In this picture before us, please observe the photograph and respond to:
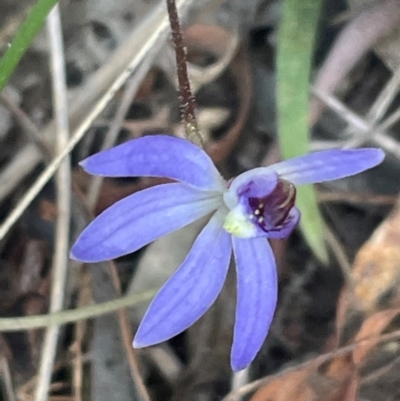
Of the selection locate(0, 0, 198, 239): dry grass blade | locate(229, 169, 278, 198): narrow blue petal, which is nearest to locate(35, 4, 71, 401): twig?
locate(0, 0, 198, 239): dry grass blade

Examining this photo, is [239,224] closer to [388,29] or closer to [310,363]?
[310,363]

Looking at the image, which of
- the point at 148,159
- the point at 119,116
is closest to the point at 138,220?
the point at 148,159

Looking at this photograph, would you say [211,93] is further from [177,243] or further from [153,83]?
[177,243]

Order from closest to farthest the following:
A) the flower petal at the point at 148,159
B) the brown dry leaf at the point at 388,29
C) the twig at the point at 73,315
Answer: the flower petal at the point at 148,159 < the twig at the point at 73,315 < the brown dry leaf at the point at 388,29

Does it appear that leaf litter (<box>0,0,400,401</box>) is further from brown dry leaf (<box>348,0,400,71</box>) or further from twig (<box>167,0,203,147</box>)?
twig (<box>167,0,203,147</box>)

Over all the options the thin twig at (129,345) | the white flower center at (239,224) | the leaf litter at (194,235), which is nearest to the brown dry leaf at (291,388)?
the leaf litter at (194,235)

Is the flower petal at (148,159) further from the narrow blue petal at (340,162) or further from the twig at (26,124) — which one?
the twig at (26,124)

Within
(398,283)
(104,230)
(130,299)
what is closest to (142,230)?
(104,230)
